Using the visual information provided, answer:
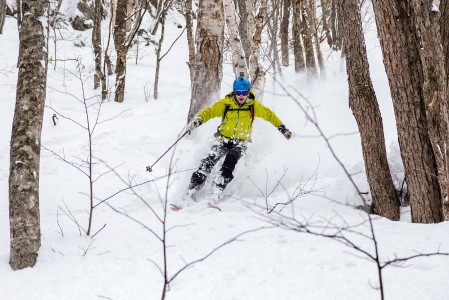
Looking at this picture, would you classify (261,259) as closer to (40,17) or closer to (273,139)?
A: (40,17)

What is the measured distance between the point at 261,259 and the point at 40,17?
2.53 meters

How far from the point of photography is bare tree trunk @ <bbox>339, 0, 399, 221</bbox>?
361cm

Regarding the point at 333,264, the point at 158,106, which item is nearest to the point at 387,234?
the point at 333,264

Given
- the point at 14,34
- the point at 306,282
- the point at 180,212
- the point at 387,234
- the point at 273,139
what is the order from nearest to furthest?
1. the point at 306,282
2. the point at 387,234
3. the point at 180,212
4. the point at 273,139
5. the point at 14,34

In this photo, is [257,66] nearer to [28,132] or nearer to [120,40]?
[120,40]

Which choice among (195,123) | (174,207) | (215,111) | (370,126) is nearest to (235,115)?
(215,111)

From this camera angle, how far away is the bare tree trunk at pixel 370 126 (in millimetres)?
3609

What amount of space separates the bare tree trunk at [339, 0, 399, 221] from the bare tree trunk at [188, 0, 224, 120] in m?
2.86

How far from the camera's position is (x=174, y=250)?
3.12 meters

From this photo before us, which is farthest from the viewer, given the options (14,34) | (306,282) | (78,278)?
(14,34)

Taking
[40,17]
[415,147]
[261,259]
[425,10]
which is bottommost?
[261,259]

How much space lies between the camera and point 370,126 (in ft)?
11.9

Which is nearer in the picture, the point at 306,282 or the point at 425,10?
the point at 306,282

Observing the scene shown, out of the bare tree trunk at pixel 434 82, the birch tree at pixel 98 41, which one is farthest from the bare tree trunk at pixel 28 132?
the birch tree at pixel 98 41
